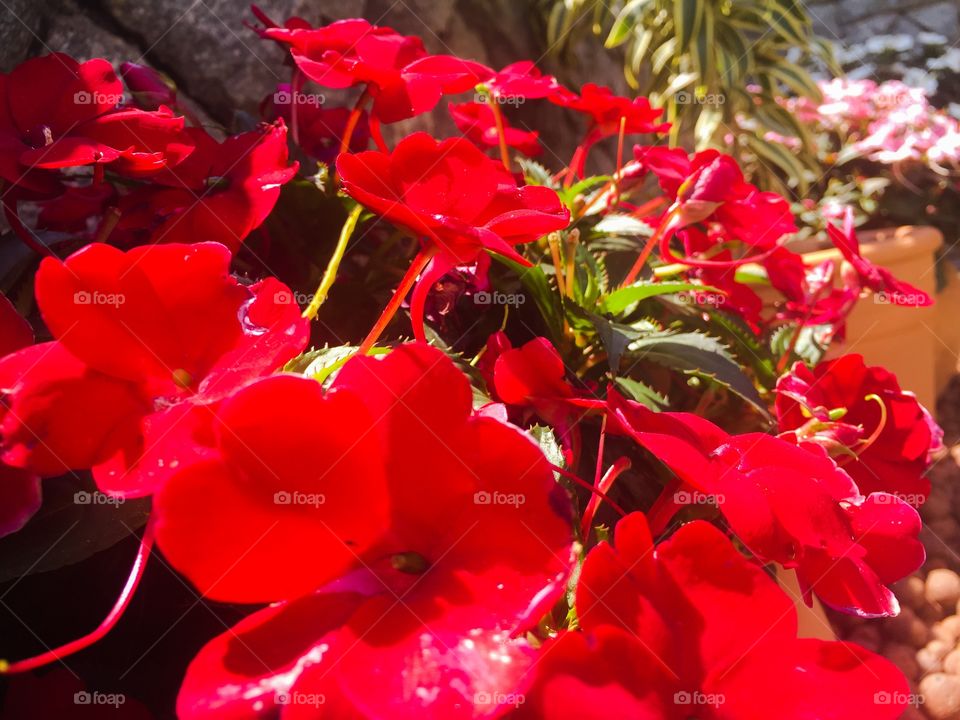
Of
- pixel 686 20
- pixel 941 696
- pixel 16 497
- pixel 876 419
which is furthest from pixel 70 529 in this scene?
pixel 686 20

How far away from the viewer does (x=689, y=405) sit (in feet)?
2.53

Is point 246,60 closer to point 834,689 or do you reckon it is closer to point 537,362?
point 537,362

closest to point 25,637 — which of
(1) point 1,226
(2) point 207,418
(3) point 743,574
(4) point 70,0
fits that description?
(2) point 207,418

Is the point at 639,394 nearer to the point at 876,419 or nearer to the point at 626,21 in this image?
the point at 876,419

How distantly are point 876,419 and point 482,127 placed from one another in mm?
480

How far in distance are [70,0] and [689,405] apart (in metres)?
0.98

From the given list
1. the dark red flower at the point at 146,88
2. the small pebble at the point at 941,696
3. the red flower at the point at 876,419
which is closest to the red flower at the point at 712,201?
the red flower at the point at 876,419

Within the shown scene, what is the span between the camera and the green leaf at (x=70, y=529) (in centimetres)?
37

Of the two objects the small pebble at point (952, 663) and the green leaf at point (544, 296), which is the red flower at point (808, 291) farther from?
the small pebble at point (952, 663)

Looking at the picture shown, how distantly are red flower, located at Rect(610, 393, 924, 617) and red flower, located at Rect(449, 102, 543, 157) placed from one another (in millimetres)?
437

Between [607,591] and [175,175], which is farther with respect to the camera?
[175,175]

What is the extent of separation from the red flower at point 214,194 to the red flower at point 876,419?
0.42 metres

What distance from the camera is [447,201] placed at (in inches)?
14.7

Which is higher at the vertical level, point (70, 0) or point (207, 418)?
point (70, 0)
